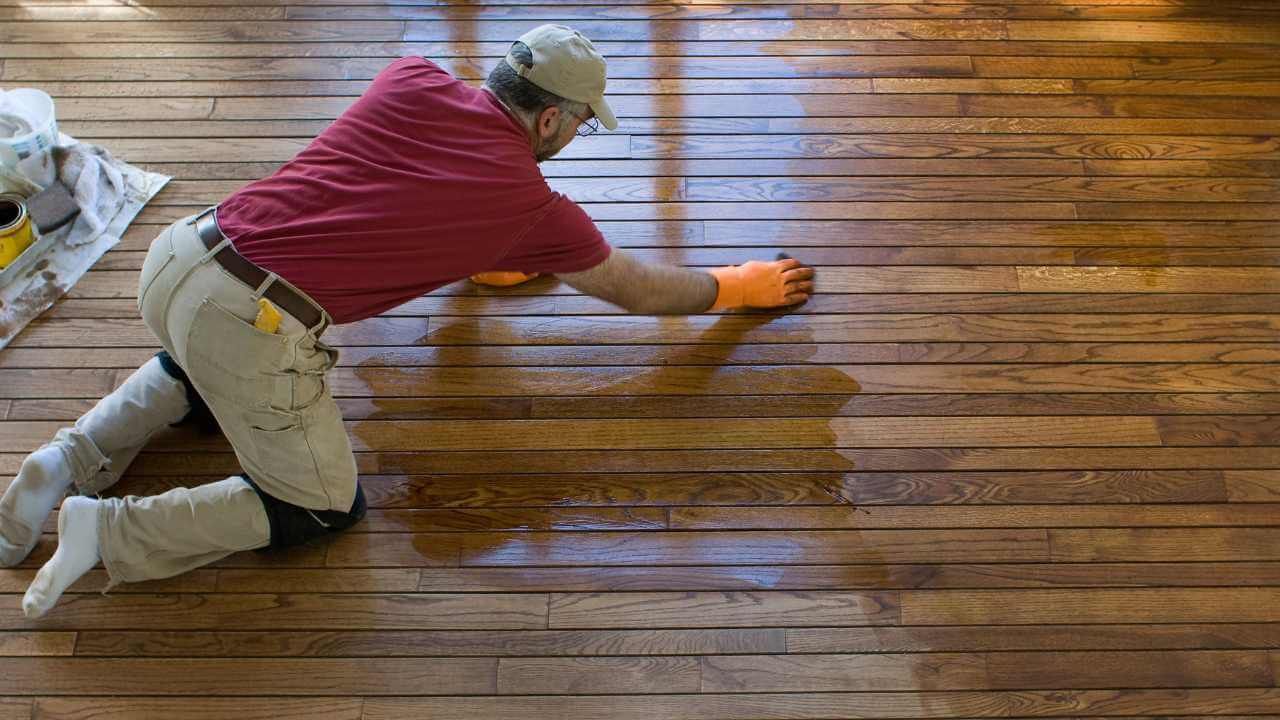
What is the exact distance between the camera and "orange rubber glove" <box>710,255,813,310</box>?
3.08 m

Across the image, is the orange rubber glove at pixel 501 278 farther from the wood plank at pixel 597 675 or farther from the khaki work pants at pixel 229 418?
the wood plank at pixel 597 675

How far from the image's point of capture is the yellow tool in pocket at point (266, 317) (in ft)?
7.89

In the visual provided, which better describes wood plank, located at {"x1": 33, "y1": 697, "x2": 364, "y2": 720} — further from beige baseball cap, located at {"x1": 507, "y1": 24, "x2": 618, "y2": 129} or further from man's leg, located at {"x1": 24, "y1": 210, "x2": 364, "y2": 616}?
beige baseball cap, located at {"x1": 507, "y1": 24, "x2": 618, "y2": 129}

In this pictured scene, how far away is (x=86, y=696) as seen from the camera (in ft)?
8.57

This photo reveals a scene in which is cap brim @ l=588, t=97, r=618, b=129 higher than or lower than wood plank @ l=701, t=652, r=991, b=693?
higher

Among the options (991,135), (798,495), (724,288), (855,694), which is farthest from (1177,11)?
(855,694)

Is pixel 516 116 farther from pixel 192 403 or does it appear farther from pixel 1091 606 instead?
pixel 1091 606

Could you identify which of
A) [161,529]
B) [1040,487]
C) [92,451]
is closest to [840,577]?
[1040,487]

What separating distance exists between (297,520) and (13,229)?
1258 mm

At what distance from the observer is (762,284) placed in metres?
3.12

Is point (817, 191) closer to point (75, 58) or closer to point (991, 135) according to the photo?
point (991, 135)

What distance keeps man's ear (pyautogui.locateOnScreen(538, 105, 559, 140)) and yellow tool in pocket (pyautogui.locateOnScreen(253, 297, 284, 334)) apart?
688 millimetres

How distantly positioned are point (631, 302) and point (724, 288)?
1.13ft

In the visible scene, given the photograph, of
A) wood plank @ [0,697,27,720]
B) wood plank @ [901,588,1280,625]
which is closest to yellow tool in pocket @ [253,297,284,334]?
wood plank @ [0,697,27,720]
